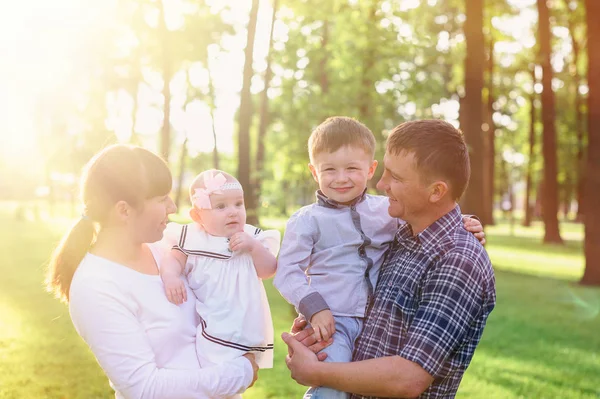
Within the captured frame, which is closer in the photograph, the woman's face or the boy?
the woman's face

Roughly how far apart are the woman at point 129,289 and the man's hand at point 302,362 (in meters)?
0.23

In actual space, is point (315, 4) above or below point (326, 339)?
above

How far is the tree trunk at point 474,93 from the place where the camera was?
20.7 metres

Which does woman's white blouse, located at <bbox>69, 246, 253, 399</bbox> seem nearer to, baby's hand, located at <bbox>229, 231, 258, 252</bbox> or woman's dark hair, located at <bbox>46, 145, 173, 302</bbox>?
woman's dark hair, located at <bbox>46, 145, 173, 302</bbox>

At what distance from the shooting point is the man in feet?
9.94

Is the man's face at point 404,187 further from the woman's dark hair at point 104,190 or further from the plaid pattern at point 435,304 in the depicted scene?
the woman's dark hair at point 104,190

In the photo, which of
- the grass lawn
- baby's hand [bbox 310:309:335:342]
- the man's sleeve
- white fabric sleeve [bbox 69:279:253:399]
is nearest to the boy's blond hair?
baby's hand [bbox 310:309:335:342]

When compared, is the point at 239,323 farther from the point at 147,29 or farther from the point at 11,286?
the point at 147,29

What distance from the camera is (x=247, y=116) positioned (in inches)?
751

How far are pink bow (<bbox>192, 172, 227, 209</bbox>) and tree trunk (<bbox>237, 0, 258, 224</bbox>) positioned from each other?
1325cm

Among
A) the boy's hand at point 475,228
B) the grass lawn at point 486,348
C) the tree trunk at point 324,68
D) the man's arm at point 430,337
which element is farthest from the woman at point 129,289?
the tree trunk at point 324,68

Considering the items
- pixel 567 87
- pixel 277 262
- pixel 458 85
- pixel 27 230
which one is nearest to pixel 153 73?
pixel 27 230

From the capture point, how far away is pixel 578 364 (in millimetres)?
9758

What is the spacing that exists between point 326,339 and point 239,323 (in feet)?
1.39
